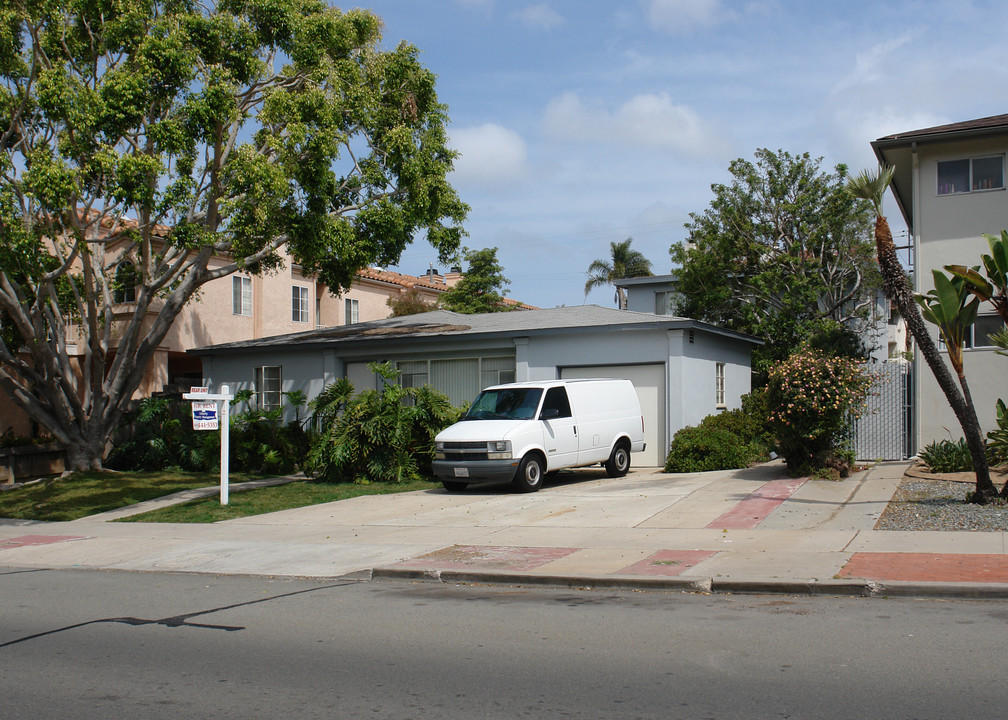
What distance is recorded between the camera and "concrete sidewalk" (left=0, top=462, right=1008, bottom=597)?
8633mm

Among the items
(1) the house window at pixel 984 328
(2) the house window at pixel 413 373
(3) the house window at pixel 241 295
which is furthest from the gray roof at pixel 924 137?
(3) the house window at pixel 241 295

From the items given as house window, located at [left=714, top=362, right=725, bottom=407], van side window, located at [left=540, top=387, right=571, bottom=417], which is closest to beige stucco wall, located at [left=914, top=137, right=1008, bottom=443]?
house window, located at [left=714, top=362, right=725, bottom=407]

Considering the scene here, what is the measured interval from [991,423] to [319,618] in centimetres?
1534

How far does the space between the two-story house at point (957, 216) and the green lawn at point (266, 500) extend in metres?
10.5

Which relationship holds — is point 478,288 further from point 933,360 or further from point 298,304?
point 933,360

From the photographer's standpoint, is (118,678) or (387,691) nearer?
(387,691)

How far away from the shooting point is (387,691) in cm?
542

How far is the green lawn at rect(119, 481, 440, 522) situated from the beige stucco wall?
33.8 ft

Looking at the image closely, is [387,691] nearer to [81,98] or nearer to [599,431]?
[599,431]

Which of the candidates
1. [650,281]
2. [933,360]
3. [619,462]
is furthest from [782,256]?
[933,360]

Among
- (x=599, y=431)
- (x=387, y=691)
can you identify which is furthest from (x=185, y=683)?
(x=599, y=431)

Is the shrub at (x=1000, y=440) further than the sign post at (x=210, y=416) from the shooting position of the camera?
No

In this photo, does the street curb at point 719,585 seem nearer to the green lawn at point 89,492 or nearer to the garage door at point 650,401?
A: the green lawn at point 89,492

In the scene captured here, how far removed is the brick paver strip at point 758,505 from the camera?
11.7 meters
